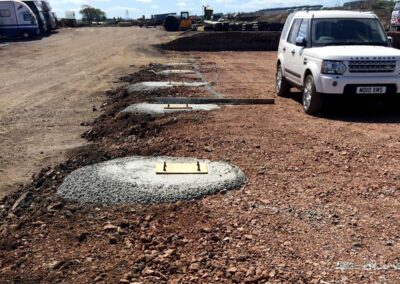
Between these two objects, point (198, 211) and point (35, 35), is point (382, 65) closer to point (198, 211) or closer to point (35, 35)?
point (198, 211)

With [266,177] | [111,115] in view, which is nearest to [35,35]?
[111,115]

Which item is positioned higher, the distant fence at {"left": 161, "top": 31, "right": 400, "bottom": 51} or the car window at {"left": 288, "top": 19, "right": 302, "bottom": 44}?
the car window at {"left": 288, "top": 19, "right": 302, "bottom": 44}

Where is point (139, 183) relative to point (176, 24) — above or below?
above

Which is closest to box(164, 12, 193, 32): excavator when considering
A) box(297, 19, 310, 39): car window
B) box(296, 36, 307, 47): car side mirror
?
box(297, 19, 310, 39): car window

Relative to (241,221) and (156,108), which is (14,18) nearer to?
(156,108)

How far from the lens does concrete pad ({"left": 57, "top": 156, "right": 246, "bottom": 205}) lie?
534 centimetres

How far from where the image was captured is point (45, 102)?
13320mm

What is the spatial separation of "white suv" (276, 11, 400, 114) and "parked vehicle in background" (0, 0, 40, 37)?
121ft

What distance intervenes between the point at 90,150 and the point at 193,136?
171 cm

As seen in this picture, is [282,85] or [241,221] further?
[282,85]

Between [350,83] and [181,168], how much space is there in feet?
14.2

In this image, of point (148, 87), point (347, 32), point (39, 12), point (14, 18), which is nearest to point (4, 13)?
point (14, 18)

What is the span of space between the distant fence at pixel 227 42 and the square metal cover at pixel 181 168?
28.3 meters

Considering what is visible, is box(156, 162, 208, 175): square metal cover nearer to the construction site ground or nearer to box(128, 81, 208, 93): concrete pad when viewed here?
the construction site ground
